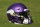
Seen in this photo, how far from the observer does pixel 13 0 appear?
14.4 m

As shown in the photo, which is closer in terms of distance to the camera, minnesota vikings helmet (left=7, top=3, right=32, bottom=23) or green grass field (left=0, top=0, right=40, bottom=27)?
minnesota vikings helmet (left=7, top=3, right=32, bottom=23)

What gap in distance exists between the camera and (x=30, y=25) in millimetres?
8430

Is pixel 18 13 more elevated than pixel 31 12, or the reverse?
pixel 18 13

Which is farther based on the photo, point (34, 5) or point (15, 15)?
point (34, 5)

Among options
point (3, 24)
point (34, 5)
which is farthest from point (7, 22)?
point (34, 5)

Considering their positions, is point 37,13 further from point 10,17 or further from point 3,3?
point 3,3

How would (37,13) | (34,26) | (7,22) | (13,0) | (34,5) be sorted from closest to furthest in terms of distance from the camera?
(34,26) < (7,22) < (37,13) < (34,5) < (13,0)

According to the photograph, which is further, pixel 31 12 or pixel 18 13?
pixel 31 12

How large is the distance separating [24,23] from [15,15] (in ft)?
2.04

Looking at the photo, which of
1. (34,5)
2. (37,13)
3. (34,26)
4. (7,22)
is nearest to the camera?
(34,26)

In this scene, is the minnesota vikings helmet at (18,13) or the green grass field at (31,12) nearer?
the minnesota vikings helmet at (18,13)

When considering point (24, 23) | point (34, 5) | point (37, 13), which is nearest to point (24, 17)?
point (24, 23)

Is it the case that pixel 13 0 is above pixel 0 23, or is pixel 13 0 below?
above

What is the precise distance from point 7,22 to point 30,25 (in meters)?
1.30
